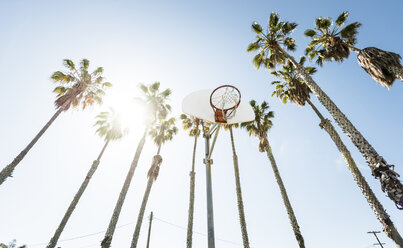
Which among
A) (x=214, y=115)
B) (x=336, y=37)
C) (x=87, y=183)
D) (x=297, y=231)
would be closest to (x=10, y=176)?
(x=87, y=183)

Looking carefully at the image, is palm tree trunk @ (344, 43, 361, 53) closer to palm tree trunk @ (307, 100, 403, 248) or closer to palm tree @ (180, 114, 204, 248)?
palm tree trunk @ (307, 100, 403, 248)

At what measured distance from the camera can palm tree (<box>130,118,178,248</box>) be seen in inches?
504

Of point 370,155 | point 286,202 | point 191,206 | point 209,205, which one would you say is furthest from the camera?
point 191,206

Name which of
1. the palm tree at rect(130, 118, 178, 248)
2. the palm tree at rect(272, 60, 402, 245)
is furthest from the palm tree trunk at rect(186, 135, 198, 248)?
the palm tree at rect(272, 60, 402, 245)

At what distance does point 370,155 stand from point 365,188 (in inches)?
115

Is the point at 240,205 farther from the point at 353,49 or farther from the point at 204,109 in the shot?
the point at 353,49

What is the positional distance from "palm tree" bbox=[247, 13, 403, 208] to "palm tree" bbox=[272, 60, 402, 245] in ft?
6.18

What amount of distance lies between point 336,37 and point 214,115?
10.3 m

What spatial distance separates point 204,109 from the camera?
20.3ft

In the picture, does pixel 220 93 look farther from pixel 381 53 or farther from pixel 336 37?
pixel 336 37

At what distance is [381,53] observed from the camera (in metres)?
8.55

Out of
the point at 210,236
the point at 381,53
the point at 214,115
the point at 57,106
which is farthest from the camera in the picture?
the point at 57,106

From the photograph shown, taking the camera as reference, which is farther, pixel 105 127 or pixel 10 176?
pixel 105 127

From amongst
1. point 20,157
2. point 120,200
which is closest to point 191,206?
point 120,200
